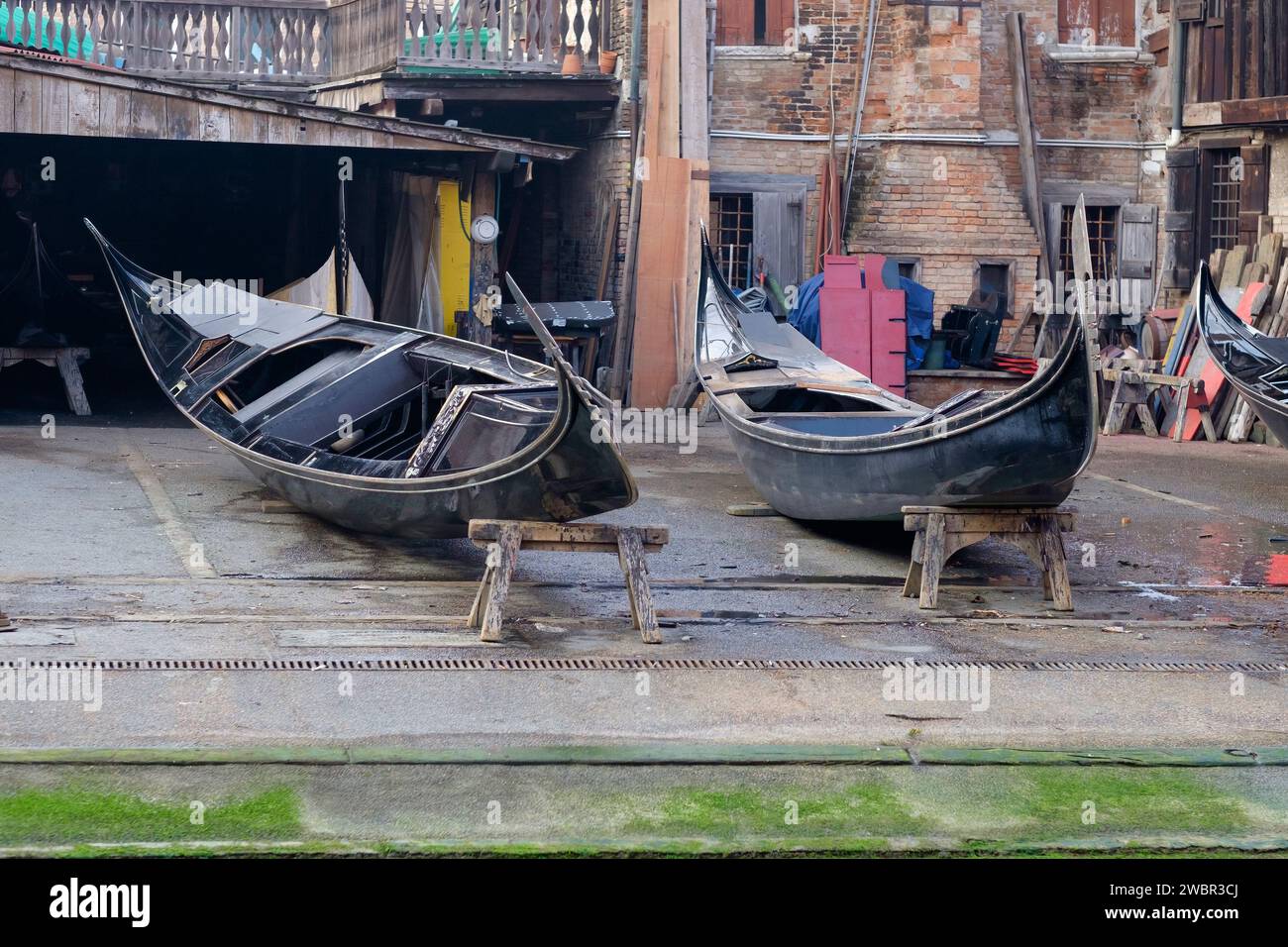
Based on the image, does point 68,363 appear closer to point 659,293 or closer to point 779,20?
point 659,293

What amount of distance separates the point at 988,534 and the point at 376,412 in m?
4.19

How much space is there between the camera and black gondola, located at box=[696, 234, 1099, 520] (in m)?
8.41

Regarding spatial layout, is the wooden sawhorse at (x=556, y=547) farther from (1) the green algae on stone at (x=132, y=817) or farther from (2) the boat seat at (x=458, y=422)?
(1) the green algae on stone at (x=132, y=817)

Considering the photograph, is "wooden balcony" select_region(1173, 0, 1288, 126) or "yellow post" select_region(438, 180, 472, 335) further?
"wooden balcony" select_region(1173, 0, 1288, 126)

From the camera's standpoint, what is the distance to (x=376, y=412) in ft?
35.1

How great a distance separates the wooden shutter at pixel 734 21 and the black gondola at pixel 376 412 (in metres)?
7.98

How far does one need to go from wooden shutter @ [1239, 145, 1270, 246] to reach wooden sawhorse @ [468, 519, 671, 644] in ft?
39.6

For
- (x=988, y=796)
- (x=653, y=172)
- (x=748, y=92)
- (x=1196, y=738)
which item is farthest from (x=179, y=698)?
(x=748, y=92)

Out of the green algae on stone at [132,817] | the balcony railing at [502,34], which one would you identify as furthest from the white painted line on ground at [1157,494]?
the green algae on stone at [132,817]

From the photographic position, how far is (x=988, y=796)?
5.73m

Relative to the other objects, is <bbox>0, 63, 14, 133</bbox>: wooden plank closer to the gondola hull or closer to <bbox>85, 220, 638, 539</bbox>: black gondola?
<bbox>85, 220, 638, 539</bbox>: black gondola

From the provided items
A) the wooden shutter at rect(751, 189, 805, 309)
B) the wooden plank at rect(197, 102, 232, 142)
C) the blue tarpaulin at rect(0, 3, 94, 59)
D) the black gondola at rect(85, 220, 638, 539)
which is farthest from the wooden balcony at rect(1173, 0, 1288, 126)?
the blue tarpaulin at rect(0, 3, 94, 59)

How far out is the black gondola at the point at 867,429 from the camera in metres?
8.41
